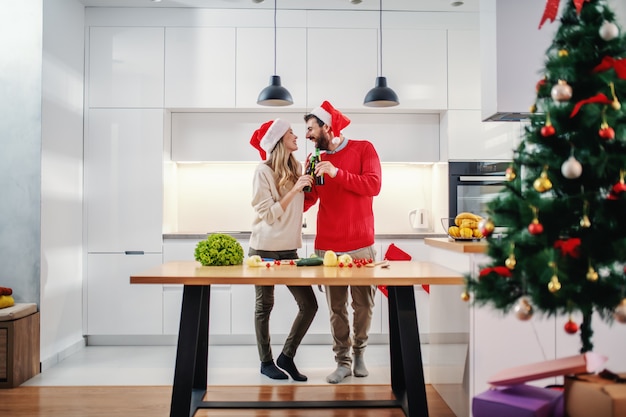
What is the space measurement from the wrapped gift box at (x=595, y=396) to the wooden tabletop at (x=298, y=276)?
875 millimetres

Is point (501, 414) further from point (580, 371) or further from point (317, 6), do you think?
point (317, 6)

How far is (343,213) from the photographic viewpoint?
11.0ft

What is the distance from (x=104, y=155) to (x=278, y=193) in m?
1.96

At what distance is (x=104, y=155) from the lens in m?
4.55

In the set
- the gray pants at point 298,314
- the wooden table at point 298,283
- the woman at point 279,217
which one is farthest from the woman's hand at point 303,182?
the wooden table at point 298,283

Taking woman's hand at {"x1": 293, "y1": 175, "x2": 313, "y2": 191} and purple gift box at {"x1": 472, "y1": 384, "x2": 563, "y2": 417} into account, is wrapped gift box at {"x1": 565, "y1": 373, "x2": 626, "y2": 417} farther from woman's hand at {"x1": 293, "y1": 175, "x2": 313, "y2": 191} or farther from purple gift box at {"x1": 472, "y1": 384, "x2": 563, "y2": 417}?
woman's hand at {"x1": 293, "y1": 175, "x2": 313, "y2": 191}

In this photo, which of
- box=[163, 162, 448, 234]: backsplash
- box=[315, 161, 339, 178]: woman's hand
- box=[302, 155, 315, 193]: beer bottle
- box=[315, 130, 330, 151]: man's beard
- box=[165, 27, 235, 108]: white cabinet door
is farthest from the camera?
box=[163, 162, 448, 234]: backsplash

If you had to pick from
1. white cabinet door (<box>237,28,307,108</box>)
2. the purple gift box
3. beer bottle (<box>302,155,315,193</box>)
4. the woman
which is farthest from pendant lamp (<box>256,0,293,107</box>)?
the purple gift box

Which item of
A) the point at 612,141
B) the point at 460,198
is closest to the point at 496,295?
the point at 612,141

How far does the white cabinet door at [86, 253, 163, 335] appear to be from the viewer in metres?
4.50

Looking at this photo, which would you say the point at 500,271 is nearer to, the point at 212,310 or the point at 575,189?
the point at 575,189

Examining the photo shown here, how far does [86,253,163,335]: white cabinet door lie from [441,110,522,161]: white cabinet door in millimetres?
2614

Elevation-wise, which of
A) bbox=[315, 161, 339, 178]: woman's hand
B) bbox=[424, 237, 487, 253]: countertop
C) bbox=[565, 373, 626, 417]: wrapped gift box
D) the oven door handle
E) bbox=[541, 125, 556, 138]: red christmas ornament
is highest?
the oven door handle

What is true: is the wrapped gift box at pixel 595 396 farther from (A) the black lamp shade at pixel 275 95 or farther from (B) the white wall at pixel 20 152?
(B) the white wall at pixel 20 152
